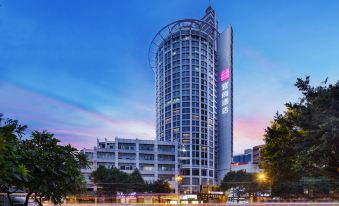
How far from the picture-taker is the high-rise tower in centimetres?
13875

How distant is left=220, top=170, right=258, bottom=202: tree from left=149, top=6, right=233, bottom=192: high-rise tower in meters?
35.6

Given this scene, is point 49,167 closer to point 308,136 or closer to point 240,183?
point 308,136

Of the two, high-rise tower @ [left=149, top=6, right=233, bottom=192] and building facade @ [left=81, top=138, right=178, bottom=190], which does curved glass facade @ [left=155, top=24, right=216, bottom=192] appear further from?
building facade @ [left=81, top=138, right=178, bottom=190]

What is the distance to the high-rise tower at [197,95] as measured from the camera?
13875 centimetres

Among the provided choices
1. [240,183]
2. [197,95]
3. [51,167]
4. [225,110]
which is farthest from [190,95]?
[51,167]

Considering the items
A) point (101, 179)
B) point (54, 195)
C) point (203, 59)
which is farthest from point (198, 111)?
point (54, 195)

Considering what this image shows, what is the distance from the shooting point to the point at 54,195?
1034 centimetres

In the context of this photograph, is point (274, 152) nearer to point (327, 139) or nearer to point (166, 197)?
point (327, 139)

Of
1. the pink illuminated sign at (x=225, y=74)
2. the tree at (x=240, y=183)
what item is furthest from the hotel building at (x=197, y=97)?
the tree at (x=240, y=183)

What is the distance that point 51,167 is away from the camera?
393 inches

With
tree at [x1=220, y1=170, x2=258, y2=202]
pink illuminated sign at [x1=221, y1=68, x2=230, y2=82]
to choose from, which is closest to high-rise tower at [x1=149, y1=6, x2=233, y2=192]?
pink illuminated sign at [x1=221, y1=68, x2=230, y2=82]

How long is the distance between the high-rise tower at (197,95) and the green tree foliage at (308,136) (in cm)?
10981

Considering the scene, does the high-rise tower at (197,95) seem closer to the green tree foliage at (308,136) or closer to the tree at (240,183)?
the tree at (240,183)

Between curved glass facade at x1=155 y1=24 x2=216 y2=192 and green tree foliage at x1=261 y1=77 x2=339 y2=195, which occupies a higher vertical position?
curved glass facade at x1=155 y1=24 x2=216 y2=192
